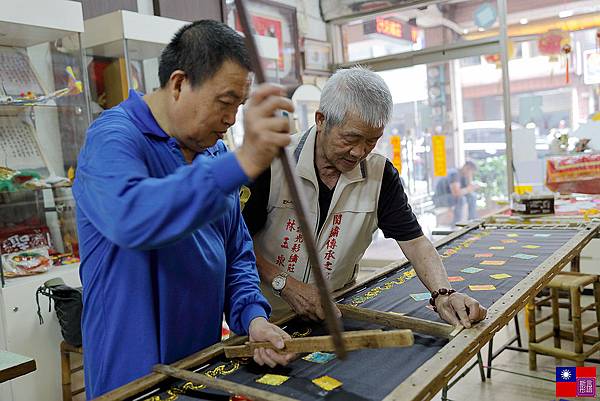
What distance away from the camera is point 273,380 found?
1.22m

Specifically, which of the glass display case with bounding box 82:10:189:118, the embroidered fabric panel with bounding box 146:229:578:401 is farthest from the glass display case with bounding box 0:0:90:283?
the embroidered fabric panel with bounding box 146:229:578:401

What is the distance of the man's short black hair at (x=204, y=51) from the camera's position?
41.9 inches

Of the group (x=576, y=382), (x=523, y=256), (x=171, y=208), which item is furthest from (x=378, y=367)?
(x=576, y=382)

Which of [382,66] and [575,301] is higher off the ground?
[382,66]

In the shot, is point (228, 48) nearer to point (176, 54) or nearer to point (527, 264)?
point (176, 54)

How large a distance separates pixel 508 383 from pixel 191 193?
2.82 m

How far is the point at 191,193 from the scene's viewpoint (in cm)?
88

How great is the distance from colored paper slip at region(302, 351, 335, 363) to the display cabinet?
75.7 inches

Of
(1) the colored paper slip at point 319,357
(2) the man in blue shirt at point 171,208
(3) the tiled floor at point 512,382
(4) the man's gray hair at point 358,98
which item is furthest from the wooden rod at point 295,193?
(3) the tiled floor at point 512,382

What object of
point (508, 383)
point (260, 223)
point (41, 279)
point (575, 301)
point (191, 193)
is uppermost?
point (191, 193)

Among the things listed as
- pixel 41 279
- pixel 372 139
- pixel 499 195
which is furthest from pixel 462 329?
pixel 499 195

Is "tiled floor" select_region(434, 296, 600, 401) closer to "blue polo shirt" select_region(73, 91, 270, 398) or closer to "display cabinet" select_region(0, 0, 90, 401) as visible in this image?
"blue polo shirt" select_region(73, 91, 270, 398)

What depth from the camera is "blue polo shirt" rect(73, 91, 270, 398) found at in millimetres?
891

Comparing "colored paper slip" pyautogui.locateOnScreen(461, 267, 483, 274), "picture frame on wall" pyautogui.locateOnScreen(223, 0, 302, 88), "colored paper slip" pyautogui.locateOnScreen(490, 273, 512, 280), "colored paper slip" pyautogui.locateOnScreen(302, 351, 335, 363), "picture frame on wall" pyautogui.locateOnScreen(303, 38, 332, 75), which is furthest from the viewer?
"picture frame on wall" pyautogui.locateOnScreen(303, 38, 332, 75)
